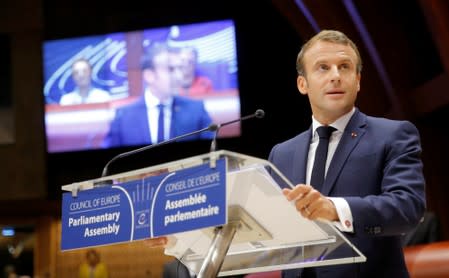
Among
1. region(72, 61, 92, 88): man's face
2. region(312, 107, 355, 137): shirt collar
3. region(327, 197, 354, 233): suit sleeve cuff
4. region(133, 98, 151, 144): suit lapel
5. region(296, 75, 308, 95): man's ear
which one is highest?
region(72, 61, 92, 88): man's face

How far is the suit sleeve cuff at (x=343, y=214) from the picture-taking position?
2293 millimetres

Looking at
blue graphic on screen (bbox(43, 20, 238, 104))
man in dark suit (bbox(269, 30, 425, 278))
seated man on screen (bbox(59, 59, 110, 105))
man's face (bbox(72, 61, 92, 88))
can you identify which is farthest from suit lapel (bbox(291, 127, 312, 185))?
man's face (bbox(72, 61, 92, 88))

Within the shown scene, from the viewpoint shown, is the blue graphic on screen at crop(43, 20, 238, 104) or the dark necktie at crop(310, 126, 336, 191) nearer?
the dark necktie at crop(310, 126, 336, 191)

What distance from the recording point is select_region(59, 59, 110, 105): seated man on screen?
12492mm

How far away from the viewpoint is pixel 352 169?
8.61ft

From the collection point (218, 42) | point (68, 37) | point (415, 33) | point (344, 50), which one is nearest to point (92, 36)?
point (68, 37)

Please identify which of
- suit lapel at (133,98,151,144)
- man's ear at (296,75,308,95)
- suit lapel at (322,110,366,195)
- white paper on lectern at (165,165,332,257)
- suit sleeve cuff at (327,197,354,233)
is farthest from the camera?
suit lapel at (133,98,151,144)

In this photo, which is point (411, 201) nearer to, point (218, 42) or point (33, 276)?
point (218, 42)

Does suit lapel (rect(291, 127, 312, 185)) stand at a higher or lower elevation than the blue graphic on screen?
lower

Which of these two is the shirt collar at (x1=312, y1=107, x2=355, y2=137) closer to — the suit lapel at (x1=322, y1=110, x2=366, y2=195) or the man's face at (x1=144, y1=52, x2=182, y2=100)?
the suit lapel at (x1=322, y1=110, x2=366, y2=195)

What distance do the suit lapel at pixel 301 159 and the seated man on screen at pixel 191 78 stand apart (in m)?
9.26

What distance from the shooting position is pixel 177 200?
7.02 feet

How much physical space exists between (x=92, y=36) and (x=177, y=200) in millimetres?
11019

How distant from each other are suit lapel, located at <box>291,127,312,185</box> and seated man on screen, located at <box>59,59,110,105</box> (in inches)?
387
